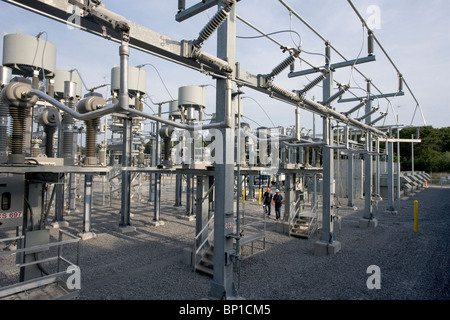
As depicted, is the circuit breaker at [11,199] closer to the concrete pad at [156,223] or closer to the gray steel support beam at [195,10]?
the gray steel support beam at [195,10]

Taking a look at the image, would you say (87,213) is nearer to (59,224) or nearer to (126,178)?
(126,178)

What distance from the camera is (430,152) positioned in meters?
54.9

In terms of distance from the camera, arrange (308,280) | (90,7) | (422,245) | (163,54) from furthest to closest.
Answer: (422,245) < (308,280) < (163,54) < (90,7)

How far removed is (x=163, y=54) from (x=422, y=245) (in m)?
12.5

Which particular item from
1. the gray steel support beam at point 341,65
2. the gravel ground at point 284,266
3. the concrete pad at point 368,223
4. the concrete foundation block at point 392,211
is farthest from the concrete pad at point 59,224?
the concrete foundation block at point 392,211

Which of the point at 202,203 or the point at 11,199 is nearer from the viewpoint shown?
the point at 11,199

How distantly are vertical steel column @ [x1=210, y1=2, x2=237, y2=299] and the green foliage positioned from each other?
193 ft

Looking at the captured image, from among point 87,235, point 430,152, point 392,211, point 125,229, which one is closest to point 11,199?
point 87,235

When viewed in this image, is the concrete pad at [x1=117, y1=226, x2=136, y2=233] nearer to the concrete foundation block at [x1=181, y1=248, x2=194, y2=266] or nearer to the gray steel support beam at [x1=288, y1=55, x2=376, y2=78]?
the concrete foundation block at [x1=181, y1=248, x2=194, y2=266]

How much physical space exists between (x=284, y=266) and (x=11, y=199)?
775 centimetres

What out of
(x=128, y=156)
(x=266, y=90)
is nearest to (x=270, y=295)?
(x=266, y=90)

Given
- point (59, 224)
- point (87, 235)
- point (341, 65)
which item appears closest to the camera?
point (341, 65)
